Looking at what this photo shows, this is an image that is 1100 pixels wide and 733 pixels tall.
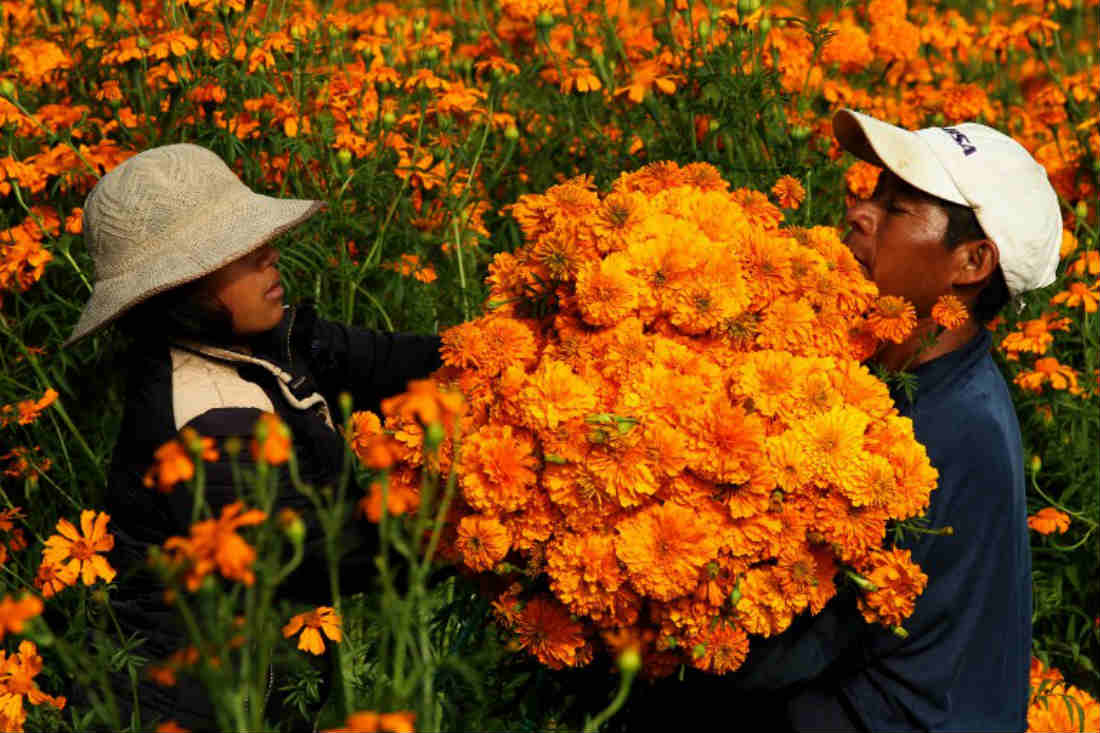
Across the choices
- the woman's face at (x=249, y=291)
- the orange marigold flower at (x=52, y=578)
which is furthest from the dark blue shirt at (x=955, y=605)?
the orange marigold flower at (x=52, y=578)

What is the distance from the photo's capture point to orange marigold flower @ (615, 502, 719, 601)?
187 centimetres

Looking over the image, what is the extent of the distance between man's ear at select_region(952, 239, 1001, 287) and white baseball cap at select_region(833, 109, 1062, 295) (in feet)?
0.09

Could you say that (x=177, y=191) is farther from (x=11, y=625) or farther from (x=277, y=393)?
(x=11, y=625)

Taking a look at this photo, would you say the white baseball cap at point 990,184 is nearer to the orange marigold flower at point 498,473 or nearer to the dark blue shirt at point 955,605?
the dark blue shirt at point 955,605

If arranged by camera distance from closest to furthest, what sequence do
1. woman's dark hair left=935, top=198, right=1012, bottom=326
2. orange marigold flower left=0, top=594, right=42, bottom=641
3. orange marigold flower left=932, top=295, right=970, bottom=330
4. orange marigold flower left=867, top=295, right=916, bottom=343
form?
orange marigold flower left=0, top=594, right=42, bottom=641, orange marigold flower left=867, top=295, right=916, bottom=343, orange marigold flower left=932, top=295, right=970, bottom=330, woman's dark hair left=935, top=198, right=1012, bottom=326

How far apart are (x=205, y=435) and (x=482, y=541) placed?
2.23 ft

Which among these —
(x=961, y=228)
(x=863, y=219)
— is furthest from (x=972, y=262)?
(x=863, y=219)

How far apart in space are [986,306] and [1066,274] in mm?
1418

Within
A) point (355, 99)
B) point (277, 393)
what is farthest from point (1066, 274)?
point (277, 393)

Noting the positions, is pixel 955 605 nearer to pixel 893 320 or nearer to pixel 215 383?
pixel 893 320

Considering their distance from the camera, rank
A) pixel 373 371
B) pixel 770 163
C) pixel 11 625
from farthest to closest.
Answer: pixel 770 163 → pixel 373 371 → pixel 11 625

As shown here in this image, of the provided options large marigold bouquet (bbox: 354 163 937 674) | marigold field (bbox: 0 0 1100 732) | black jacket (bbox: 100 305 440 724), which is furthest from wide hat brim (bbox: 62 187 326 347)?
large marigold bouquet (bbox: 354 163 937 674)

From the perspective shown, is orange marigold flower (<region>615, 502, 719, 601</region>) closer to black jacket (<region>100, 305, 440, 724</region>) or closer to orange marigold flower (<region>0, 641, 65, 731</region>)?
black jacket (<region>100, 305, 440, 724</region>)

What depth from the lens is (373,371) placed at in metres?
2.86
